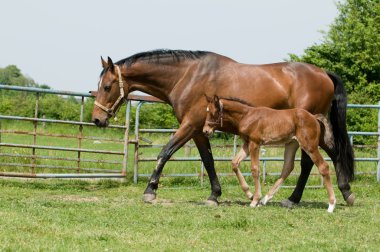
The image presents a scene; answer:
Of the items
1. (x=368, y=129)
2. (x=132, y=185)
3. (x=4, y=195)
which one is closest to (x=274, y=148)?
(x=132, y=185)

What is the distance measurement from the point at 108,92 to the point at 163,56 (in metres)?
0.90

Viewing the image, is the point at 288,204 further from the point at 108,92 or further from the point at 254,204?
the point at 108,92

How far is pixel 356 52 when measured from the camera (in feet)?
111

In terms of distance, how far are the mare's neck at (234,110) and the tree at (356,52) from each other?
71.9 ft

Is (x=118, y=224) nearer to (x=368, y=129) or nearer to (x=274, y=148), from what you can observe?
(x=274, y=148)

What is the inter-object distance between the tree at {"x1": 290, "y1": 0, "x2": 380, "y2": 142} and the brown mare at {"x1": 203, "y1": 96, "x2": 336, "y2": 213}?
860 inches

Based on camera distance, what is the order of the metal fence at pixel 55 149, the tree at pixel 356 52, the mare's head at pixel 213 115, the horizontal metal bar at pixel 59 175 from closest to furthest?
the mare's head at pixel 213 115
the horizontal metal bar at pixel 59 175
the metal fence at pixel 55 149
the tree at pixel 356 52

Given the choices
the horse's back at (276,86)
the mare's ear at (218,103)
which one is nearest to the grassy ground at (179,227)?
the mare's ear at (218,103)

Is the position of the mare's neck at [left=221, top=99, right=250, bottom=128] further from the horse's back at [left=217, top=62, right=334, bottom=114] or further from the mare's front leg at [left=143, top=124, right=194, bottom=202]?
the mare's front leg at [left=143, top=124, right=194, bottom=202]

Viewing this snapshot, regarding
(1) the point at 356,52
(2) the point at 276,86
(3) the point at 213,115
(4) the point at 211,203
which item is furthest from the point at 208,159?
(1) the point at 356,52

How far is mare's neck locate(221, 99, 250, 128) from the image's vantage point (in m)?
8.48

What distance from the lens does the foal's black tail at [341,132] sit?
929 cm

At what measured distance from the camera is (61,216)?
22.2ft

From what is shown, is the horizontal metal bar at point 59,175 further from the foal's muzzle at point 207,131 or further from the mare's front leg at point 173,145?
the foal's muzzle at point 207,131
